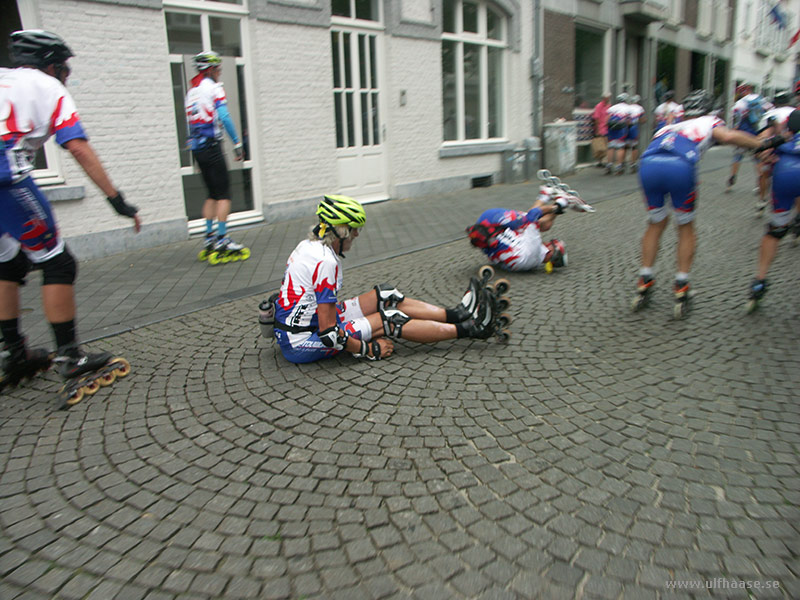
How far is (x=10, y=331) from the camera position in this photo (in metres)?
3.91

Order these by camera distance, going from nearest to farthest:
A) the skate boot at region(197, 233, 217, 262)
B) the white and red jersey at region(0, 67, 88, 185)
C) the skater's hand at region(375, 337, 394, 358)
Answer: the white and red jersey at region(0, 67, 88, 185) → the skater's hand at region(375, 337, 394, 358) → the skate boot at region(197, 233, 217, 262)

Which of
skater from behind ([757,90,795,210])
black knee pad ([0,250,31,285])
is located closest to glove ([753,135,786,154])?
skater from behind ([757,90,795,210])

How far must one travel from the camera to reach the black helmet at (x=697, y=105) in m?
4.95

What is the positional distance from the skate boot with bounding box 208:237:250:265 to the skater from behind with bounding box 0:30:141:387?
329cm

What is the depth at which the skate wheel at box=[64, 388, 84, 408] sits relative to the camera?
3.70 meters

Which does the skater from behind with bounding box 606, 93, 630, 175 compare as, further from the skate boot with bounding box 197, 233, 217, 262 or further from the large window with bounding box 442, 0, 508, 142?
the skate boot with bounding box 197, 233, 217, 262

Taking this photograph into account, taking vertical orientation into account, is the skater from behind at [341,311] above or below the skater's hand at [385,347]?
above

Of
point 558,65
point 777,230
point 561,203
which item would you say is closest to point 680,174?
point 777,230

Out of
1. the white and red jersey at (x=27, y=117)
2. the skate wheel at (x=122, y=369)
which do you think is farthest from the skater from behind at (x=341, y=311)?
the white and red jersey at (x=27, y=117)

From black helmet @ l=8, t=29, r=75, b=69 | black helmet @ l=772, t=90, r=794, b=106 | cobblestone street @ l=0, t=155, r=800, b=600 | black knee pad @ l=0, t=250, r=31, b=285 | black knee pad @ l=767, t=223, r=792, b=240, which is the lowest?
cobblestone street @ l=0, t=155, r=800, b=600

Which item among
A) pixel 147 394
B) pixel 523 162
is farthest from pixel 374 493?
pixel 523 162

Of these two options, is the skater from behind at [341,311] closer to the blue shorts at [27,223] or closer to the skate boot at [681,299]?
the blue shorts at [27,223]

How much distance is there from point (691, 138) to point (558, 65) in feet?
40.5

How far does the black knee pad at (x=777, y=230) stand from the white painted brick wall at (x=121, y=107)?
6.92m
